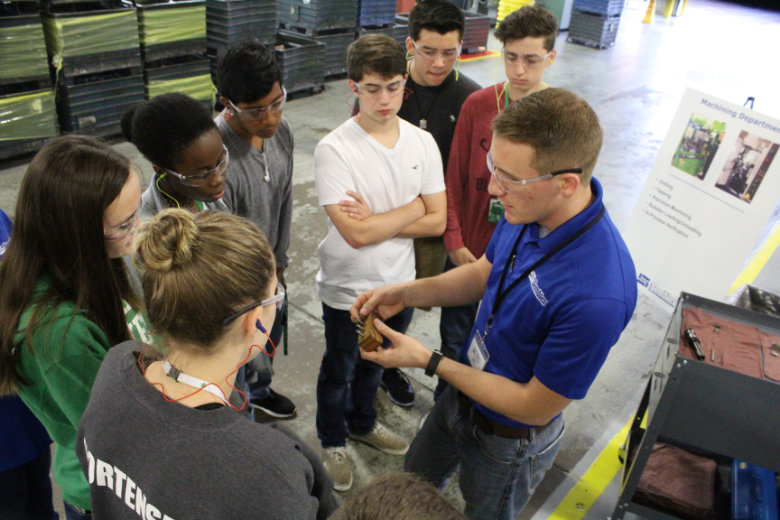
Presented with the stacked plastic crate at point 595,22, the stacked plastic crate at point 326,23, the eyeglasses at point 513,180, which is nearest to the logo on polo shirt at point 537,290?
the eyeglasses at point 513,180

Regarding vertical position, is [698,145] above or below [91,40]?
above

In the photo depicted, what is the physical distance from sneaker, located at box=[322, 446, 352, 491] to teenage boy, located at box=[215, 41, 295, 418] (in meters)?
0.61

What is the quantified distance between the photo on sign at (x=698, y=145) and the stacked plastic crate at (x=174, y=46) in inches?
191

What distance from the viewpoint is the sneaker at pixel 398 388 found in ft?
11.6

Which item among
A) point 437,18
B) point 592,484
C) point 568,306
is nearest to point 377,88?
point 437,18

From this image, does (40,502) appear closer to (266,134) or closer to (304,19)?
(266,134)

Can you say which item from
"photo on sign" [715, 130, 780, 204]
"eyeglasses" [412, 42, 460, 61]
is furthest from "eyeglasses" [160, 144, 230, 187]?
"photo on sign" [715, 130, 780, 204]

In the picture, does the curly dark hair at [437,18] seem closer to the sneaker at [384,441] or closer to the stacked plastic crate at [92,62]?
the sneaker at [384,441]

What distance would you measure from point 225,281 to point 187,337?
159mm

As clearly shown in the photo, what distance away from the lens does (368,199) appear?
8.27ft

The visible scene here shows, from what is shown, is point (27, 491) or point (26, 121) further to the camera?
point (26, 121)

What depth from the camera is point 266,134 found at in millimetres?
2574

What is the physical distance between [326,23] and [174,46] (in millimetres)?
2565

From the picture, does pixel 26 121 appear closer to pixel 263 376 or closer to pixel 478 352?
pixel 263 376
